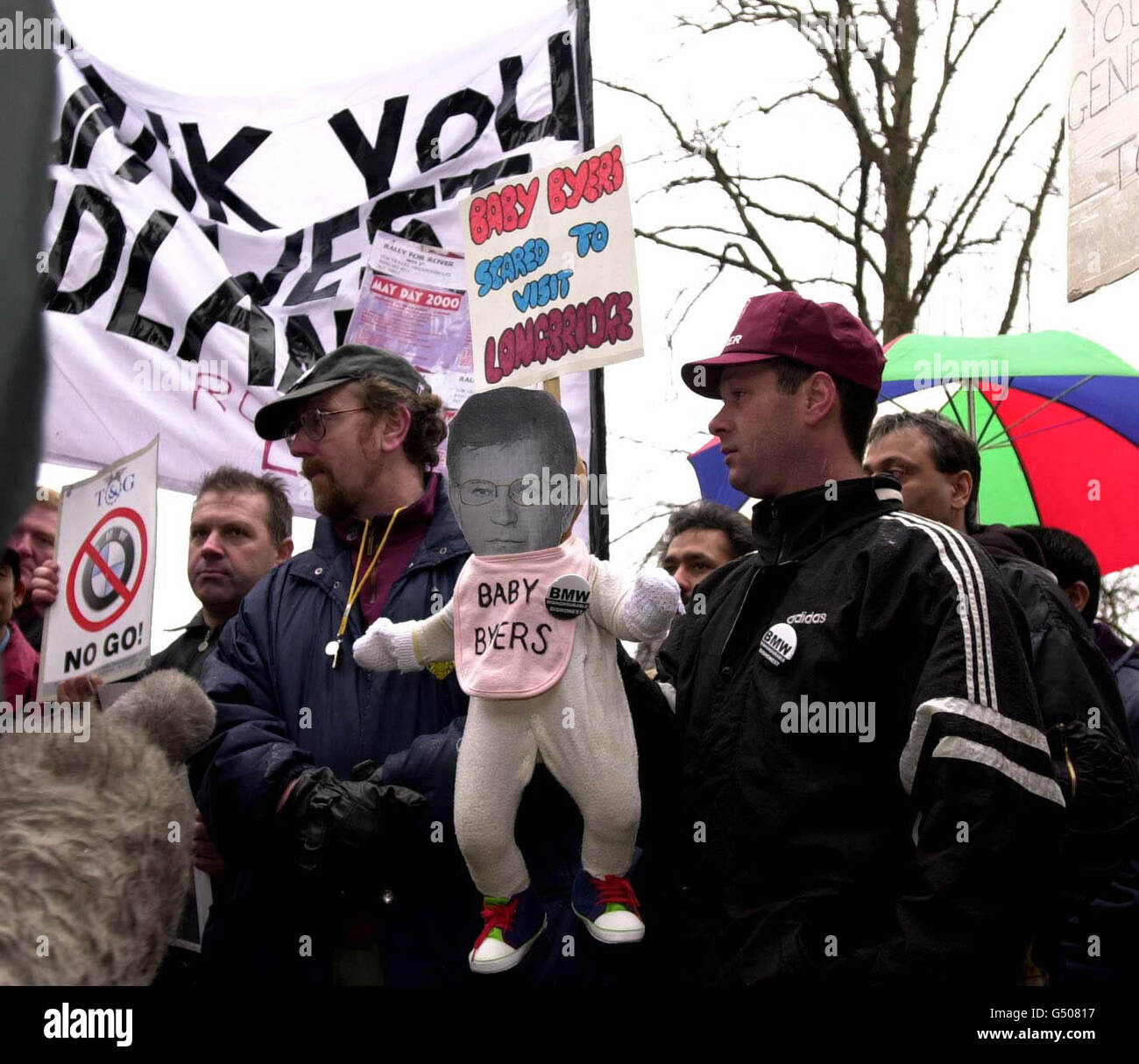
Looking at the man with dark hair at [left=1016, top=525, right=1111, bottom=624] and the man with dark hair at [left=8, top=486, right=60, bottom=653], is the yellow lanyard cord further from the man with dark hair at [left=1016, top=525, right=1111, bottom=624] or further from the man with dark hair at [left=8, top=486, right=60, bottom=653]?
the man with dark hair at [left=1016, top=525, right=1111, bottom=624]

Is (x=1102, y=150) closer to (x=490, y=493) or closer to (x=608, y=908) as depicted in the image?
(x=490, y=493)

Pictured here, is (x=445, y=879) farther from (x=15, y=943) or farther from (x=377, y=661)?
(x=15, y=943)

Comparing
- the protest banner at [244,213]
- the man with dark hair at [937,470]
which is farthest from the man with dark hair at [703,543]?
the man with dark hair at [937,470]

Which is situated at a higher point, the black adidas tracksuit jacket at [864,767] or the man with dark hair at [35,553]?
the man with dark hair at [35,553]

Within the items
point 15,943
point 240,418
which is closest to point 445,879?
point 15,943

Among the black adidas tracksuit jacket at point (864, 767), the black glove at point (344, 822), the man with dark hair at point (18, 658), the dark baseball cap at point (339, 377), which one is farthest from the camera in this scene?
the man with dark hair at point (18, 658)

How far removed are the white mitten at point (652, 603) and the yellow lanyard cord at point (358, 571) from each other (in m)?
0.89

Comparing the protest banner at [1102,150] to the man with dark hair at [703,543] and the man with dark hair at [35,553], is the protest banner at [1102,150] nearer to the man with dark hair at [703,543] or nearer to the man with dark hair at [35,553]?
the man with dark hair at [703,543]

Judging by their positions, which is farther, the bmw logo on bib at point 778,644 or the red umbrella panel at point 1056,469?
the red umbrella panel at point 1056,469

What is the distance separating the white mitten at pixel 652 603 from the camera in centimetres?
260

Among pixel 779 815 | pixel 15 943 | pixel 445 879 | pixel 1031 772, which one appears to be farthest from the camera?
pixel 445 879

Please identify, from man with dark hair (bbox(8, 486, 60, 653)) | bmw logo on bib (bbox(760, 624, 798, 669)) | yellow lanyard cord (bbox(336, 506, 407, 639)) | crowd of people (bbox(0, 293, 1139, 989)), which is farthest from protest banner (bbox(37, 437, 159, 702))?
bmw logo on bib (bbox(760, 624, 798, 669))
